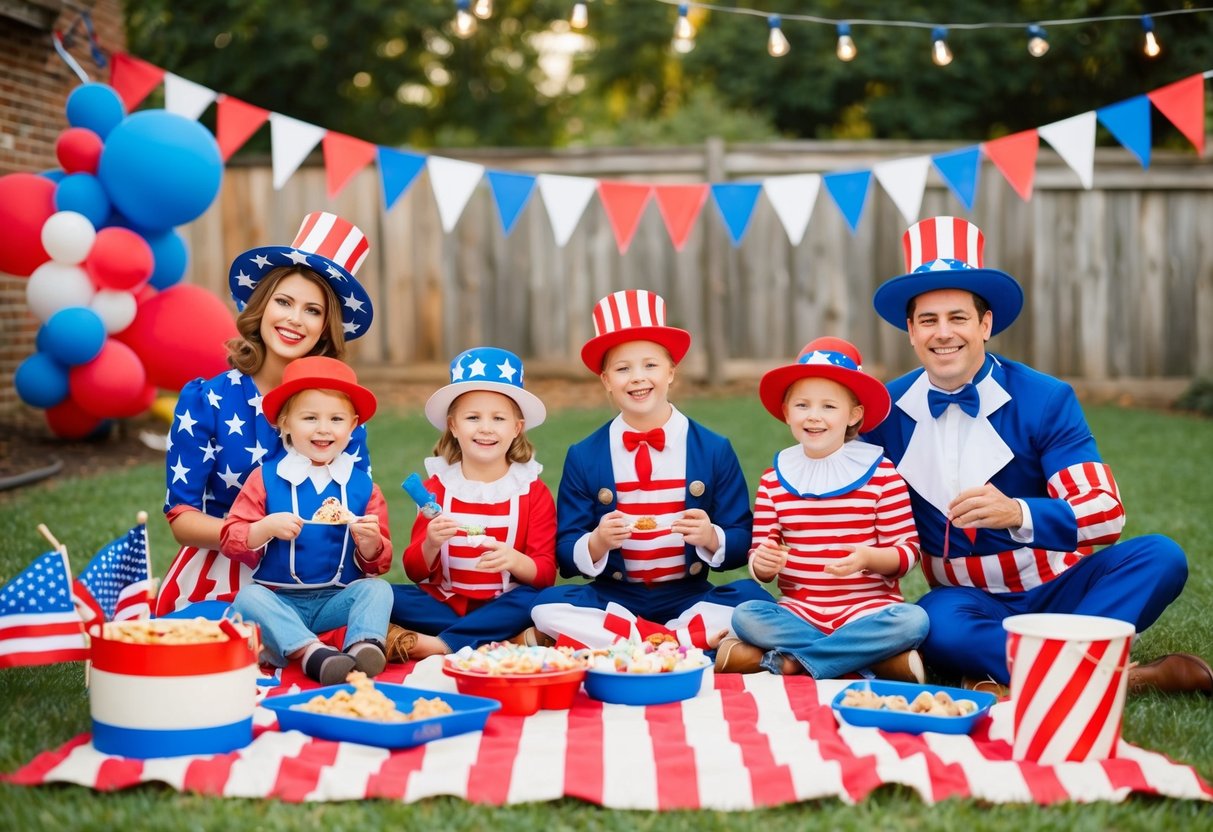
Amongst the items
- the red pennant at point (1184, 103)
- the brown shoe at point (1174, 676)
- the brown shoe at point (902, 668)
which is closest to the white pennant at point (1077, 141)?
the red pennant at point (1184, 103)

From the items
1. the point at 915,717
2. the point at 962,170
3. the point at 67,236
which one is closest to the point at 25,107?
the point at 67,236

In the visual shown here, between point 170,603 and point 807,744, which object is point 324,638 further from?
point 807,744

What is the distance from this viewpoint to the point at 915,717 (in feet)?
9.63

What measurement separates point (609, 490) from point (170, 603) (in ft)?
4.68

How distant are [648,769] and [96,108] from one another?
5486 mm

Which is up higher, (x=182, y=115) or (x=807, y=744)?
(x=182, y=115)

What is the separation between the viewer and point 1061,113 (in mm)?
13953

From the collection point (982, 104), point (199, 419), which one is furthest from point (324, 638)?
point (982, 104)

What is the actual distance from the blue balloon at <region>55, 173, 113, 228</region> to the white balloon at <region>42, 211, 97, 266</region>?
0.15 ft

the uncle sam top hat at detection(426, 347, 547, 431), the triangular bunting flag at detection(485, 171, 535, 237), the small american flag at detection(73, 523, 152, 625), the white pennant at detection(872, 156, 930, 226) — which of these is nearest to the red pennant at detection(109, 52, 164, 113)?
the triangular bunting flag at detection(485, 171, 535, 237)

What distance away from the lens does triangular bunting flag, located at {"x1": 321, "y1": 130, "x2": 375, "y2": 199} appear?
20.0 feet

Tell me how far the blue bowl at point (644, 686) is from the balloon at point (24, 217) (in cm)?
472

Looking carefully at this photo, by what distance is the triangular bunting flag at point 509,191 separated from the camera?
6.21m

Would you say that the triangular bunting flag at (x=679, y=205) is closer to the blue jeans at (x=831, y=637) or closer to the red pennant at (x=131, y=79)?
the blue jeans at (x=831, y=637)
